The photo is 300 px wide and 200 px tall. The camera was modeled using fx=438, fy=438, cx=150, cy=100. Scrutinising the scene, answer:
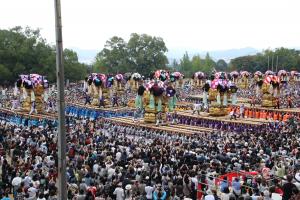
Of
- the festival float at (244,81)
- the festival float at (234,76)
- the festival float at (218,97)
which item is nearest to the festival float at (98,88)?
the festival float at (218,97)

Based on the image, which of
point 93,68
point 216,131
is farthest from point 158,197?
point 93,68

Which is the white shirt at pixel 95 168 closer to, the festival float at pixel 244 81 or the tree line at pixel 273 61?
the festival float at pixel 244 81

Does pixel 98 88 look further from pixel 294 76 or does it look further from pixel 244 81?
pixel 294 76

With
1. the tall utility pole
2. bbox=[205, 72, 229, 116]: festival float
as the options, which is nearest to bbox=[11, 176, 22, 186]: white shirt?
the tall utility pole

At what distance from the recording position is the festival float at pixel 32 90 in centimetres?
3234

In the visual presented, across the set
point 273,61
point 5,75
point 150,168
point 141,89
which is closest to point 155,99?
point 141,89

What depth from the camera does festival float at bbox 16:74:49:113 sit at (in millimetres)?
32344

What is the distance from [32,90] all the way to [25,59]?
2388 cm

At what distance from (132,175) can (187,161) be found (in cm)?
275

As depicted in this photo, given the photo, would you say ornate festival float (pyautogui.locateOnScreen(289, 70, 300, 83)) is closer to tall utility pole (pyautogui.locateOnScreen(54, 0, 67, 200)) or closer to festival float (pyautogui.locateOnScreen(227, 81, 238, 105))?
festival float (pyautogui.locateOnScreen(227, 81, 238, 105))

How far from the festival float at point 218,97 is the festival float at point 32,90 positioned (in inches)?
484

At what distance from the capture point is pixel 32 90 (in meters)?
32.7

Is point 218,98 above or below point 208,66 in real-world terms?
below

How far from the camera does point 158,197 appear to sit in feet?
39.3
